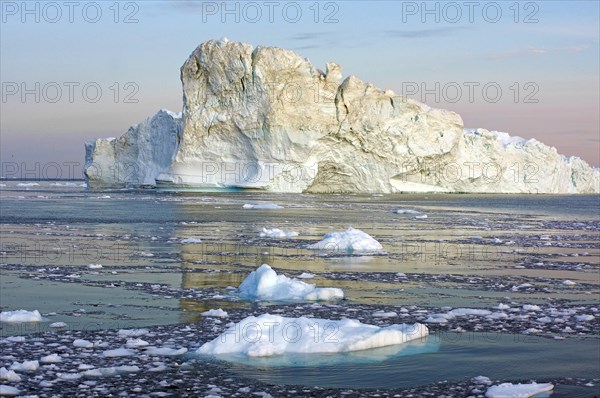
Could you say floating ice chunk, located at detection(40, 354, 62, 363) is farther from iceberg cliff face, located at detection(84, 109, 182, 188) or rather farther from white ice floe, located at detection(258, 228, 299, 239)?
iceberg cliff face, located at detection(84, 109, 182, 188)

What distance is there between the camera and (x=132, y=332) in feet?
22.6

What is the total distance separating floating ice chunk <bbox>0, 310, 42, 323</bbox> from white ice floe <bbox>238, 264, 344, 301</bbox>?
257 centimetres

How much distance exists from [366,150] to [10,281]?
43.0 meters

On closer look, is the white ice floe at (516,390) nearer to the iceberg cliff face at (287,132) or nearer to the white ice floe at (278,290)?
the white ice floe at (278,290)

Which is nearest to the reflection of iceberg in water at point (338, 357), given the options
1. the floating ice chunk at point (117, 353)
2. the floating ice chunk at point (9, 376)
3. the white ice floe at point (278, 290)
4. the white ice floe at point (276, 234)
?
the floating ice chunk at point (117, 353)

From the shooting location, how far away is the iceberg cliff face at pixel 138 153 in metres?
55.9

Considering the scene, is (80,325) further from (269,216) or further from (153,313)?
(269,216)

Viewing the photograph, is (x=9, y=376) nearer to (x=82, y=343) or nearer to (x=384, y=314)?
(x=82, y=343)

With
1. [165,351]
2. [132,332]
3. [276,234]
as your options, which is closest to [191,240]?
[276,234]

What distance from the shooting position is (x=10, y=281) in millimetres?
10047

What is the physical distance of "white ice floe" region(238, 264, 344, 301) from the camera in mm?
8977

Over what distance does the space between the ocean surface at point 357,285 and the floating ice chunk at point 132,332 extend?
242 millimetres

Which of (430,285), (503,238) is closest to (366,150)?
(503,238)

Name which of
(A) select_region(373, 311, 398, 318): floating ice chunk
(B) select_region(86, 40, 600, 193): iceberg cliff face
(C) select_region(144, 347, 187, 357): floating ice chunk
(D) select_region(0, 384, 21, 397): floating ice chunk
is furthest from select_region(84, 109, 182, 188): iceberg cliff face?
(D) select_region(0, 384, 21, 397): floating ice chunk
